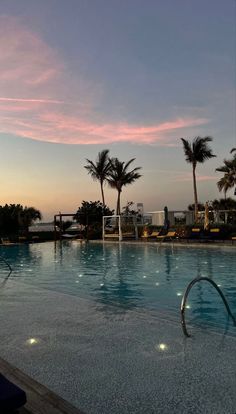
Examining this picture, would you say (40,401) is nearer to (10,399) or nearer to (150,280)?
(10,399)

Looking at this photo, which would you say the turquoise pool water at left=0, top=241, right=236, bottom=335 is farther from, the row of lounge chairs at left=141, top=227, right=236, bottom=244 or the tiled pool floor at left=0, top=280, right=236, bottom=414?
the row of lounge chairs at left=141, top=227, right=236, bottom=244

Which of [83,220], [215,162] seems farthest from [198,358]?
[215,162]

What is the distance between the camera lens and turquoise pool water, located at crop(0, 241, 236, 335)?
305 inches

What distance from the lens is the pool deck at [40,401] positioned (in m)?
3.01

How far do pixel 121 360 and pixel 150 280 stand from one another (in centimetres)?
702

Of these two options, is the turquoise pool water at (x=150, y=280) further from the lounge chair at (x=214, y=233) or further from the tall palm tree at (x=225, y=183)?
the tall palm tree at (x=225, y=183)

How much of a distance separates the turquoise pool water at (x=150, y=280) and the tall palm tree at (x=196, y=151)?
769 inches

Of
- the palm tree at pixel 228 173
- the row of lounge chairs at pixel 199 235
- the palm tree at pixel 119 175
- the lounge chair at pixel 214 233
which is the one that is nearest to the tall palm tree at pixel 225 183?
the palm tree at pixel 228 173

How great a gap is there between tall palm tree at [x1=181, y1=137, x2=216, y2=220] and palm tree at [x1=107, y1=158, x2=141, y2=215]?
7.32 meters

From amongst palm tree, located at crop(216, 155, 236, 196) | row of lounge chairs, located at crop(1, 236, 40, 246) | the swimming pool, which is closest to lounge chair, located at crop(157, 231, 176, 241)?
row of lounge chairs, located at crop(1, 236, 40, 246)

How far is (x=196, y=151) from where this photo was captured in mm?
37656

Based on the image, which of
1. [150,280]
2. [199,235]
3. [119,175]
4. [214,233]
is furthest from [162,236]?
[119,175]

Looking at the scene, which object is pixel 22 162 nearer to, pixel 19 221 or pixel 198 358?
pixel 19 221

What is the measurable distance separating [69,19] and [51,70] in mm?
3039
